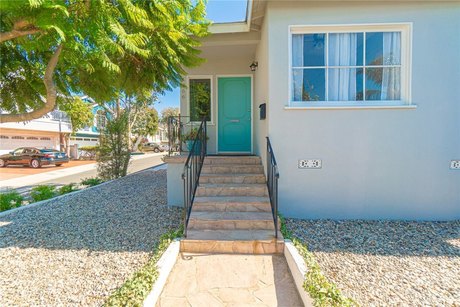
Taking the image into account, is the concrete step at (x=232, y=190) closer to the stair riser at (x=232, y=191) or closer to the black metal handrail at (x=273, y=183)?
the stair riser at (x=232, y=191)

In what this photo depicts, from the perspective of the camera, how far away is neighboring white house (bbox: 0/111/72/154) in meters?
20.4

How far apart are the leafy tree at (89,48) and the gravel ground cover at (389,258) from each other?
4165 mm

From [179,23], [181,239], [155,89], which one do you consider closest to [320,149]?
[181,239]

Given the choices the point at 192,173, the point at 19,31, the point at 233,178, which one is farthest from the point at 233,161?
the point at 19,31

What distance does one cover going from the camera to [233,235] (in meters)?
3.65

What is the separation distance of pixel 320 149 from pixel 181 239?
3.04 m

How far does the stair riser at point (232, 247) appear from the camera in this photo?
346cm

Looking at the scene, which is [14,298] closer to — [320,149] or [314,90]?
[320,149]

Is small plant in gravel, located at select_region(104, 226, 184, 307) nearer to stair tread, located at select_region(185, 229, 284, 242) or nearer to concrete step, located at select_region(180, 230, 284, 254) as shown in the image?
concrete step, located at select_region(180, 230, 284, 254)

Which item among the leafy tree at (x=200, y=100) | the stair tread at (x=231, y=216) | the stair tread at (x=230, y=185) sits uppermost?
the leafy tree at (x=200, y=100)

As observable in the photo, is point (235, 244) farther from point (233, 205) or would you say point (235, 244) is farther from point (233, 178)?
point (233, 178)

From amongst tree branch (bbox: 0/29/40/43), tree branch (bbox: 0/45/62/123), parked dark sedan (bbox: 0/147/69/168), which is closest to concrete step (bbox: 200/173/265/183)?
tree branch (bbox: 0/45/62/123)

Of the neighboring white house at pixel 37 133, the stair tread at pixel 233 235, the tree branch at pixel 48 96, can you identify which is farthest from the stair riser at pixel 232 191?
the neighboring white house at pixel 37 133

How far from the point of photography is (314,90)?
469cm
